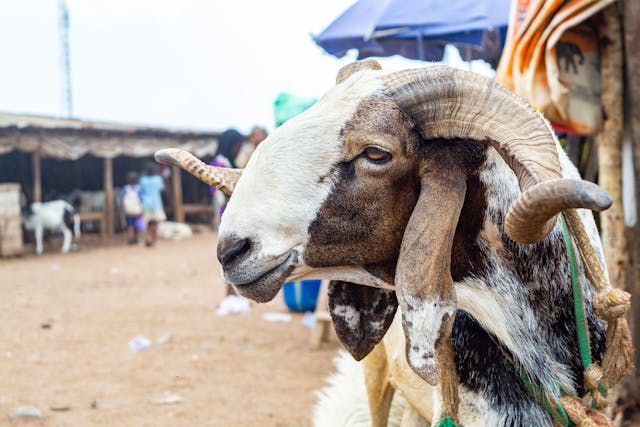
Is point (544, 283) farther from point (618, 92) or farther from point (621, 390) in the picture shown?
A: point (621, 390)

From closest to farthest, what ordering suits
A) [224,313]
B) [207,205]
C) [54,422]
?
[54,422], [224,313], [207,205]

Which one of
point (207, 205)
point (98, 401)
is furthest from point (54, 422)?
point (207, 205)

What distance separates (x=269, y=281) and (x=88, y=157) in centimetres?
2009

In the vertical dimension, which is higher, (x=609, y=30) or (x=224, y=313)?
(x=609, y=30)

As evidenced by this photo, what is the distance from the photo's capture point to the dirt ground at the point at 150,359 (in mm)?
4500

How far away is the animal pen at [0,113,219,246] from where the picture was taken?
50.3 ft

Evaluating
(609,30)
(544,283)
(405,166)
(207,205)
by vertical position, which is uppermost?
(609,30)

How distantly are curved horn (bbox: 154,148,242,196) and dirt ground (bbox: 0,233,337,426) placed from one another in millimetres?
2657

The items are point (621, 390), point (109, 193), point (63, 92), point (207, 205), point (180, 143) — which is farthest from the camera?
point (63, 92)

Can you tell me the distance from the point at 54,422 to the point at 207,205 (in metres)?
17.7

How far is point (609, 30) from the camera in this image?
3318 millimetres

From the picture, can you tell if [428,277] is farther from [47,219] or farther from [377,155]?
[47,219]

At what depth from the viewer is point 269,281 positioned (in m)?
1.65

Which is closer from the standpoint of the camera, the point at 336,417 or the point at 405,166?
the point at 405,166
